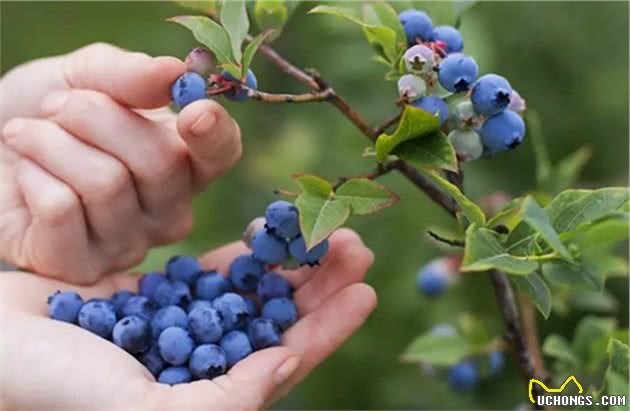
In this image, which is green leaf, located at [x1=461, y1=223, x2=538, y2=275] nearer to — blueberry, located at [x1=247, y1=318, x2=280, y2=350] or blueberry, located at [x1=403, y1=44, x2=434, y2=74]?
blueberry, located at [x1=403, y1=44, x2=434, y2=74]

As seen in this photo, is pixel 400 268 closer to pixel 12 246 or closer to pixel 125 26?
pixel 12 246

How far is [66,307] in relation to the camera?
125 centimetres

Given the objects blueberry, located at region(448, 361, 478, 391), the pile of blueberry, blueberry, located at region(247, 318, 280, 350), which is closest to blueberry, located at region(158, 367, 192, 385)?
the pile of blueberry

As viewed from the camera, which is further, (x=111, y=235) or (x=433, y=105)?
(x=111, y=235)

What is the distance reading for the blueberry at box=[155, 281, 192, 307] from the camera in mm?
1261

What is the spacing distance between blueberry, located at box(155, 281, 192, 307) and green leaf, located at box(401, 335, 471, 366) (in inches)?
15.2

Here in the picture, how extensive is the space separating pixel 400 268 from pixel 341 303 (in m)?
0.85

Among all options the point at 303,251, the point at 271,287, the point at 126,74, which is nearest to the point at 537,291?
the point at 303,251

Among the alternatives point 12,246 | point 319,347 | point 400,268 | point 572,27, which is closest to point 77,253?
point 12,246

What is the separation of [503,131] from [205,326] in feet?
1.43

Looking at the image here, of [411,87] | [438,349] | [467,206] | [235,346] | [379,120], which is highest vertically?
[411,87]

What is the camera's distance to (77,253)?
136 centimetres

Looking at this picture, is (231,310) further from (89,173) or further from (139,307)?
(89,173)

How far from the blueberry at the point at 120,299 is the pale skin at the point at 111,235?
0.08 meters
